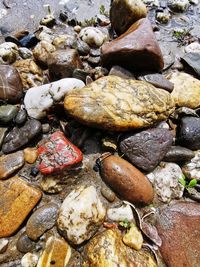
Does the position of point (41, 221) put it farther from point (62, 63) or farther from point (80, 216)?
point (62, 63)

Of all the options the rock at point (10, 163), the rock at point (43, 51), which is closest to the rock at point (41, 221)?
the rock at point (10, 163)

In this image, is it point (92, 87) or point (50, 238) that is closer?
point (50, 238)

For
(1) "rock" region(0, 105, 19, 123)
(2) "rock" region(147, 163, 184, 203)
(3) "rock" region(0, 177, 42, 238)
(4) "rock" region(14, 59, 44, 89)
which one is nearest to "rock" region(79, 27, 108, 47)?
(4) "rock" region(14, 59, 44, 89)

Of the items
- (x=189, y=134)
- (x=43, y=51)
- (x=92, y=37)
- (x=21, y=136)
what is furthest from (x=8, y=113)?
(x=189, y=134)

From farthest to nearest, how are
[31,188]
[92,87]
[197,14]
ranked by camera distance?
[197,14] < [92,87] < [31,188]

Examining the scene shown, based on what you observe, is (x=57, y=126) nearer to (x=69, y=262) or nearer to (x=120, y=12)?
(x=69, y=262)

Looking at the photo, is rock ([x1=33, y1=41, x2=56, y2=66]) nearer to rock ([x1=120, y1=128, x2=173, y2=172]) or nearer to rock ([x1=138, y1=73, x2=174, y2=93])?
rock ([x1=138, y1=73, x2=174, y2=93])

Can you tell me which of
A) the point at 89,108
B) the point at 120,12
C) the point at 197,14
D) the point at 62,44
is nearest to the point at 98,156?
the point at 89,108
